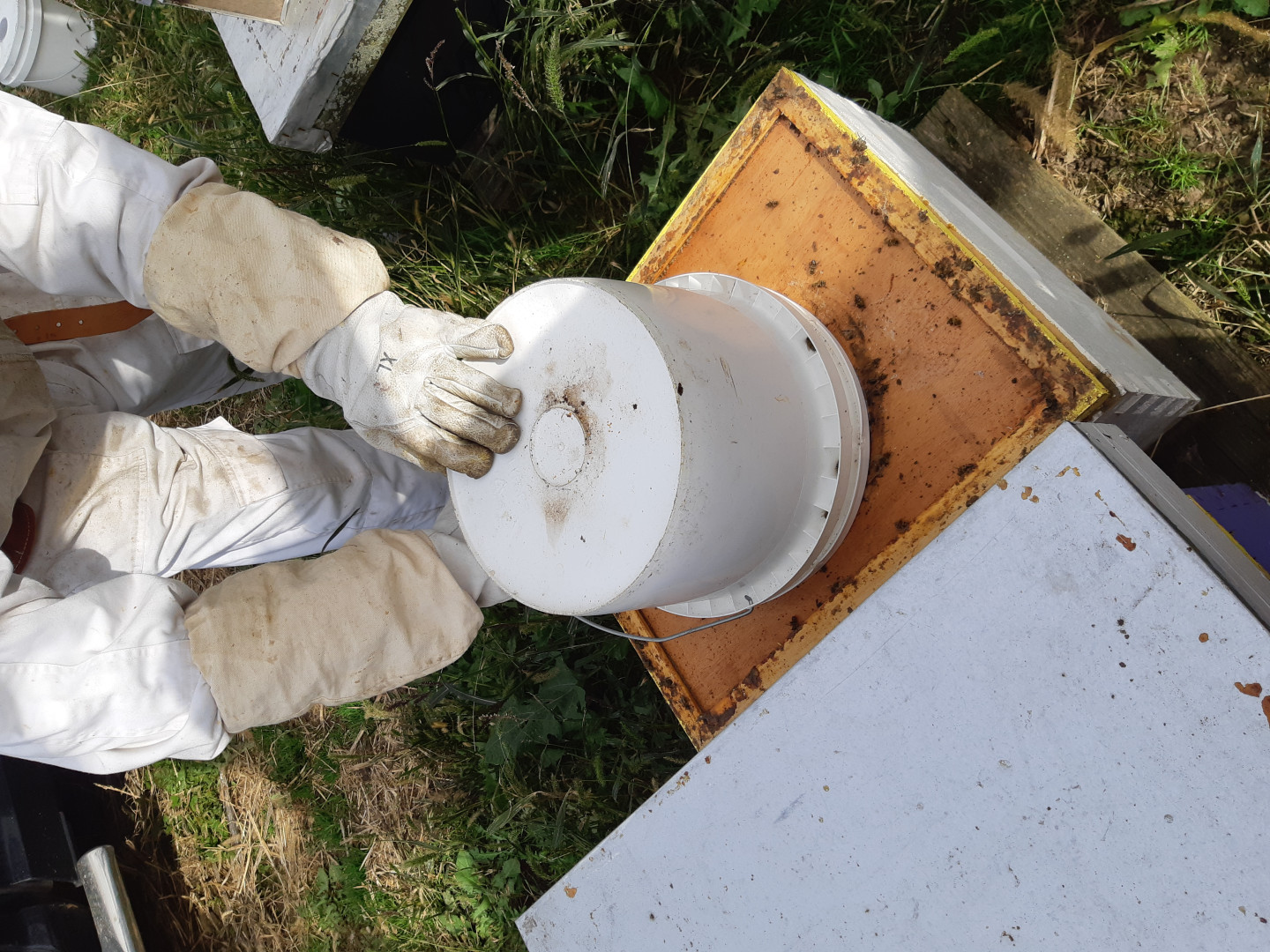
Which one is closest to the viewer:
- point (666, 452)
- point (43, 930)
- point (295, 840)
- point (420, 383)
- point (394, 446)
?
point (666, 452)

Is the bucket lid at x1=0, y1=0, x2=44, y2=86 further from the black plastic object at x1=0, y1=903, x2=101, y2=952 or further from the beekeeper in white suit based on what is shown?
the black plastic object at x1=0, y1=903, x2=101, y2=952

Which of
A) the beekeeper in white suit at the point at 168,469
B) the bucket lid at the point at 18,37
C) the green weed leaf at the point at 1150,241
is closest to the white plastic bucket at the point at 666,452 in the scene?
the beekeeper in white suit at the point at 168,469

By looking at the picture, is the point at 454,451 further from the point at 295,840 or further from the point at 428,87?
the point at 295,840

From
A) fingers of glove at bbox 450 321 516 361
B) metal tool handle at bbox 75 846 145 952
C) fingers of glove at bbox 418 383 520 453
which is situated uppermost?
fingers of glove at bbox 450 321 516 361

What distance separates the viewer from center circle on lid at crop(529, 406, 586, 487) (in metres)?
1.33

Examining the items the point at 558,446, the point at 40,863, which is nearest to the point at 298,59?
the point at 558,446

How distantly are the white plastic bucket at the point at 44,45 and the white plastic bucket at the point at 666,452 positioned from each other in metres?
3.84

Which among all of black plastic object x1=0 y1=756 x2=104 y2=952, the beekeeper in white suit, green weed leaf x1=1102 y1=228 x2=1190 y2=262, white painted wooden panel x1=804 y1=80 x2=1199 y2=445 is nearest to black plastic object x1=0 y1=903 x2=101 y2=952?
black plastic object x1=0 y1=756 x2=104 y2=952

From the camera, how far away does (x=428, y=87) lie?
237 cm

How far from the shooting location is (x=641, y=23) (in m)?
2.36

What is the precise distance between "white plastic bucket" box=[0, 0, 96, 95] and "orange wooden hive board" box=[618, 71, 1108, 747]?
3.90 meters

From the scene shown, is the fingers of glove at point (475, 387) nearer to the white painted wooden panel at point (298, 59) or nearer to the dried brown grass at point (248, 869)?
the white painted wooden panel at point (298, 59)

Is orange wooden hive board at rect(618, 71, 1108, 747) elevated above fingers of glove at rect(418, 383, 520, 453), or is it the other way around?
orange wooden hive board at rect(618, 71, 1108, 747)

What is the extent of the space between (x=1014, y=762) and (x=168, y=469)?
7.00ft
